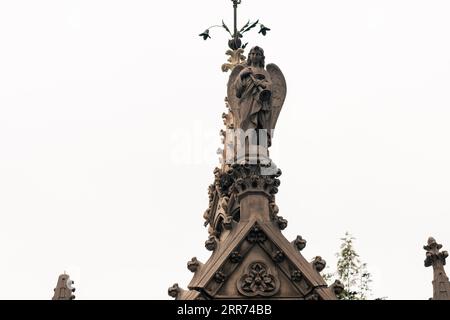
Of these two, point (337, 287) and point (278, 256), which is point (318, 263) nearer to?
point (337, 287)

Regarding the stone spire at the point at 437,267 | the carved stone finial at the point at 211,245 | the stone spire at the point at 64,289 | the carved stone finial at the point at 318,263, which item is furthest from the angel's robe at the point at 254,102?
the stone spire at the point at 64,289

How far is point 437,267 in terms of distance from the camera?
16656 mm

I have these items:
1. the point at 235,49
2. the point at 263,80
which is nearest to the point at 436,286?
the point at 263,80

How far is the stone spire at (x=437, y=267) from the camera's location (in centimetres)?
1653

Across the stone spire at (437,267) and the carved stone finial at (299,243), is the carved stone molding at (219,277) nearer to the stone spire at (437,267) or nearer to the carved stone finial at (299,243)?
the carved stone finial at (299,243)

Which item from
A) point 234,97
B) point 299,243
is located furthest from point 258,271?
point 234,97

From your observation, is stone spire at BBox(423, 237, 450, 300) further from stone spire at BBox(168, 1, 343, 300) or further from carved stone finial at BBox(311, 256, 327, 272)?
carved stone finial at BBox(311, 256, 327, 272)

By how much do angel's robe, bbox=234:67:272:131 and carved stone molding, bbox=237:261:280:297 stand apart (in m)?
2.76

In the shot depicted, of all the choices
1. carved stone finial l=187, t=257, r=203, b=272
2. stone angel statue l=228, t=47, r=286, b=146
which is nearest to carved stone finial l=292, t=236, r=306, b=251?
carved stone finial l=187, t=257, r=203, b=272

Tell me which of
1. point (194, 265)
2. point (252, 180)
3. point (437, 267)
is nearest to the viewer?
point (437, 267)

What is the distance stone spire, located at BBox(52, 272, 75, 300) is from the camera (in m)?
16.1

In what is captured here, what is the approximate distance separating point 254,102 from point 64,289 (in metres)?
4.65

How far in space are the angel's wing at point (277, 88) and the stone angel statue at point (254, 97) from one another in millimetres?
17

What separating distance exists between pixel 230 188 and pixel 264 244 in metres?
2.16
